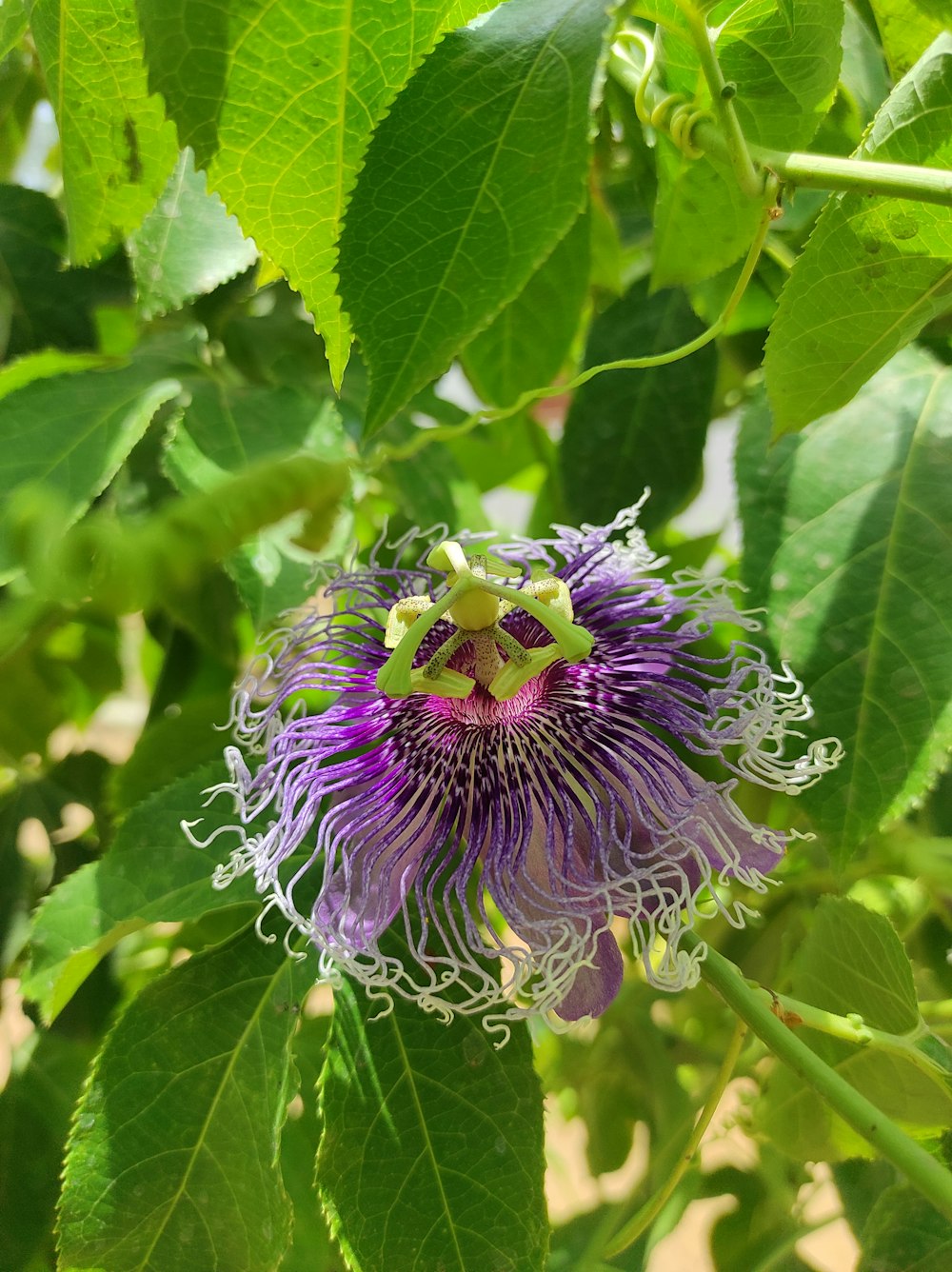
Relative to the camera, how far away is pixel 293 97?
1.50 ft

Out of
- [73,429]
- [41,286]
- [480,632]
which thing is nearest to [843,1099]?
[480,632]

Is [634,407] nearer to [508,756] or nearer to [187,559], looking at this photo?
[508,756]

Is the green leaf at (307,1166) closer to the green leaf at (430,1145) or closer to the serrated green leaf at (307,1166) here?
the serrated green leaf at (307,1166)

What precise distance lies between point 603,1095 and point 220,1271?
0.49 meters

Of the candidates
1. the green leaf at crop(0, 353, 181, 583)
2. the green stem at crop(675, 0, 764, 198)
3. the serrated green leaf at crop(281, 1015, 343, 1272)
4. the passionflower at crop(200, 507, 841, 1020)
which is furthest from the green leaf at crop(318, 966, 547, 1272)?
the green stem at crop(675, 0, 764, 198)

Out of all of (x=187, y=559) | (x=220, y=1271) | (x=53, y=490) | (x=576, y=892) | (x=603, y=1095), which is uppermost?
(x=187, y=559)

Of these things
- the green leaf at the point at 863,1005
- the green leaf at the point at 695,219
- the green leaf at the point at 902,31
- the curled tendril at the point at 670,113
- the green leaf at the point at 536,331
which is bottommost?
the green leaf at the point at 863,1005

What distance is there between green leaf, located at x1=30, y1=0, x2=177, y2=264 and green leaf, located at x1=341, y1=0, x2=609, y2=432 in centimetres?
12

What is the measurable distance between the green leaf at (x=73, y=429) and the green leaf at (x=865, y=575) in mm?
341

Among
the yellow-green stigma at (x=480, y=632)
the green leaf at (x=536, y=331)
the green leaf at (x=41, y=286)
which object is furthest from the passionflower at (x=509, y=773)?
the green leaf at (x=41, y=286)

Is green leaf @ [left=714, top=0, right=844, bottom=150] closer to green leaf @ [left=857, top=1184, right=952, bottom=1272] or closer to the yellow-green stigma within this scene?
the yellow-green stigma

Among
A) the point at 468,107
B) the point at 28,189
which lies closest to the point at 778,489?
the point at 468,107

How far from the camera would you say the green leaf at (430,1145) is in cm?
53

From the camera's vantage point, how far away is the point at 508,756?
26.0 inches
